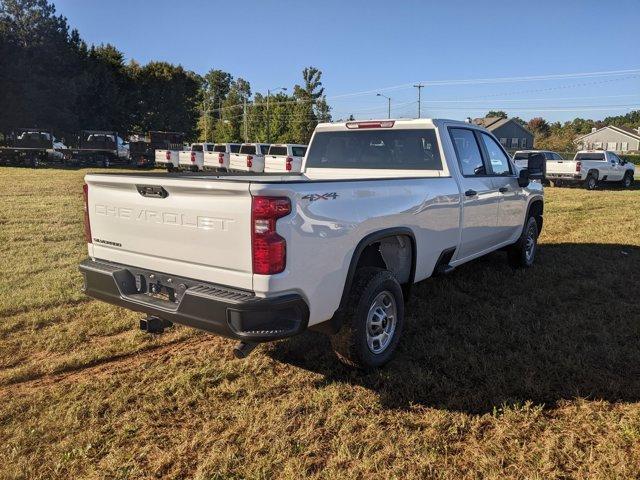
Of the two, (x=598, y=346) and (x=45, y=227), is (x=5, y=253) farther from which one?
(x=598, y=346)

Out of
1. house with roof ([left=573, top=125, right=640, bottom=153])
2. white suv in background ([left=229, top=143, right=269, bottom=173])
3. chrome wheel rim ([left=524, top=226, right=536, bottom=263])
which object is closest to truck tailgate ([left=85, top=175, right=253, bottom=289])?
chrome wheel rim ([left=524, top=226, right=536, bottom=263])

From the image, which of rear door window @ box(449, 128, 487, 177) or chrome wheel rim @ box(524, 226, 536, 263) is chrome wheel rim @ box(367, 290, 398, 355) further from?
chrome wheel rim @ box(524, 226, 536, 263)

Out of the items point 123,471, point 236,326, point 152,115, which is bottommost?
point 123,471

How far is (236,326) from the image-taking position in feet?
9.77

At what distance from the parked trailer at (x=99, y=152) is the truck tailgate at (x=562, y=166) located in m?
25.4

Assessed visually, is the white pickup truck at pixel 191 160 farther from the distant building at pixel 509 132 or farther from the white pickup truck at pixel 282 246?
the distant building at pixel 509 132

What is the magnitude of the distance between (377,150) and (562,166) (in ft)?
60.4

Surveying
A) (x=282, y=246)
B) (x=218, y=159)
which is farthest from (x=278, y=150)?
(x=282, y=246)

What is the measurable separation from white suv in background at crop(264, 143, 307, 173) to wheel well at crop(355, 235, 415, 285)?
16129 mm

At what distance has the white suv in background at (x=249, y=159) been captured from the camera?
22891mm

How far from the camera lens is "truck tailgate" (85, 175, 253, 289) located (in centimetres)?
301

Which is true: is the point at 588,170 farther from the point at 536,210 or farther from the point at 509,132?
the point at 509,132

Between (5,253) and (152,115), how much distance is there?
48004mm

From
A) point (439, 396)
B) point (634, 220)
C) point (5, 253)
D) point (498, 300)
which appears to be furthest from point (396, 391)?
point (634, 220)
